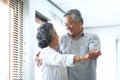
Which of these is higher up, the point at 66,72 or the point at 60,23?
the point at 60,23

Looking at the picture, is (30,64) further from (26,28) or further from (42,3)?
(42,3)

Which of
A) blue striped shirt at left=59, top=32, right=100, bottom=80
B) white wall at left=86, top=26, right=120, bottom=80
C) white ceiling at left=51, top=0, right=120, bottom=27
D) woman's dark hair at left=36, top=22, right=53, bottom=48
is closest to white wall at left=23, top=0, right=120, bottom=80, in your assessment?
white wall at left=86, top=26, right=120, bottom=80

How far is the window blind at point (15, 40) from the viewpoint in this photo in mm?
3166

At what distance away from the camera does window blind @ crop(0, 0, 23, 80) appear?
10.4 ft

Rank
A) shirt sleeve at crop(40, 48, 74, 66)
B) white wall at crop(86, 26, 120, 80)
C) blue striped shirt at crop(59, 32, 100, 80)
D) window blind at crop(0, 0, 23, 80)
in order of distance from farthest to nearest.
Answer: white wall at crop(86, 26, 120, 80) < window blind at crop(0, 0, 23, 80) < blue striped shirt at crop(59, 32, 100, 80) < shirt sleeve at crop(40, 48, 74, 66)

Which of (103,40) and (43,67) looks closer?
(43,67)

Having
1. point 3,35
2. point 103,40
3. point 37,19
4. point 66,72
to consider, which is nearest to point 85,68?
point 66,72

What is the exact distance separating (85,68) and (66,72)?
20cm

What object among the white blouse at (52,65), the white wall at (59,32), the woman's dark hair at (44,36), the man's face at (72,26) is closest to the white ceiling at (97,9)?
the white wall at (59,32)

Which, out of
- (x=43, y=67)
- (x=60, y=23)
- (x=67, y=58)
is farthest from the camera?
(x=60, y=23)

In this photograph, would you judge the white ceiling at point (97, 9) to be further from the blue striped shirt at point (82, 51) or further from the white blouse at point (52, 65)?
the white blouse at point (52, 65)

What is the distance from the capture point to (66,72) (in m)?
2.04

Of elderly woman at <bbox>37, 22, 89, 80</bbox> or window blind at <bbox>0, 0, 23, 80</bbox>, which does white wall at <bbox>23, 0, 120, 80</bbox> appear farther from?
elderly woman at <bbox>37, 22, 89, 80</bbox>

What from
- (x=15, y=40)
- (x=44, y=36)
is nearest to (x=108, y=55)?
(x=15, y=40)
